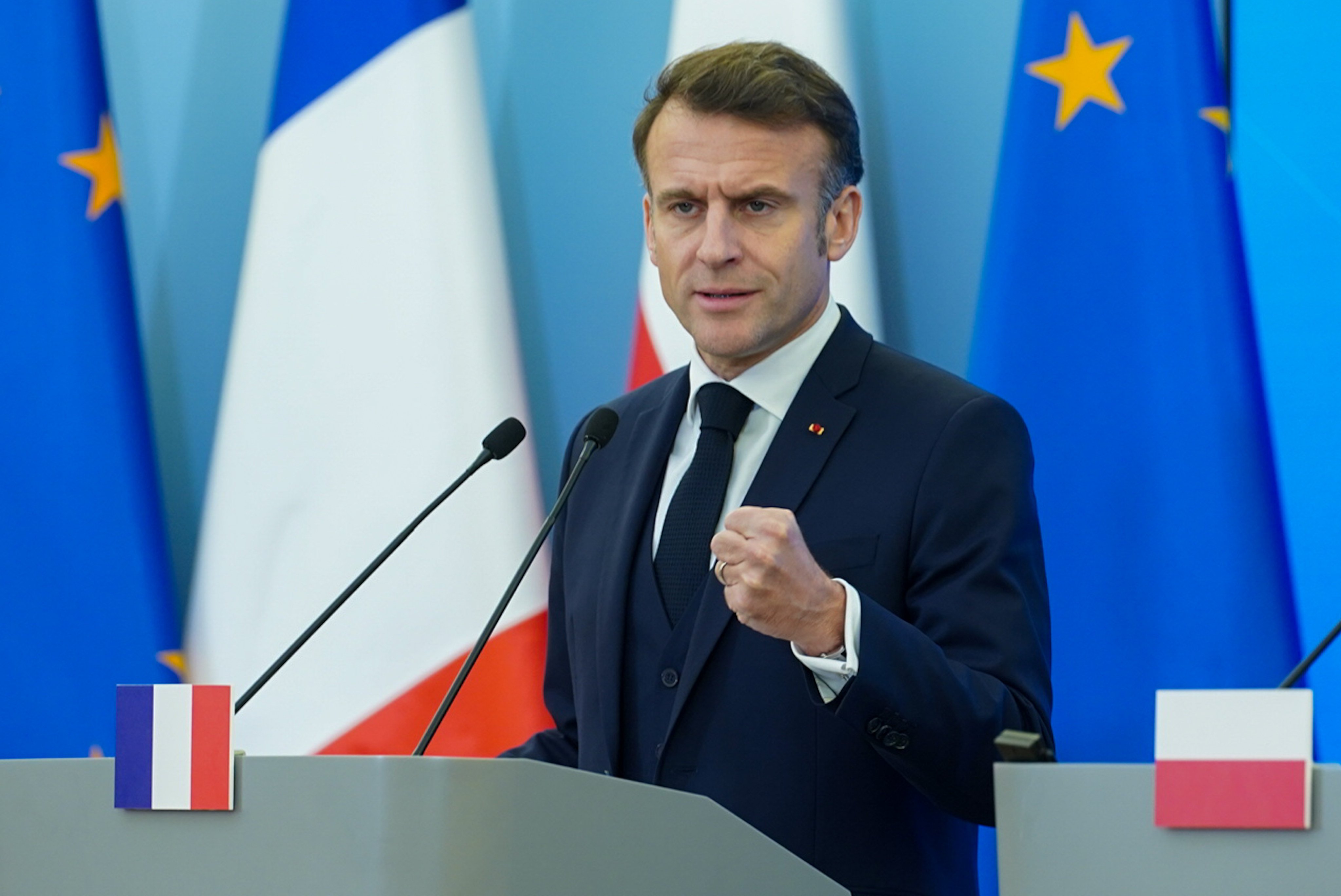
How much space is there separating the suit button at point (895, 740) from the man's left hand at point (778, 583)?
12 centimetres

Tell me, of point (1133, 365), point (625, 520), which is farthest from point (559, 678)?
point (1133, 365)

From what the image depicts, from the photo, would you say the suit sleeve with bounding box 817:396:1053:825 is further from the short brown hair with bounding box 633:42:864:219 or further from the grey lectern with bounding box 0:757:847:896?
the short brown hair with bounding box 633:42:864:219

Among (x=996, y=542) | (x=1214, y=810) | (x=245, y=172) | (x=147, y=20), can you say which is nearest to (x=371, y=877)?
(x=1214, y=810)

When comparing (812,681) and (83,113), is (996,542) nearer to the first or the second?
A: (812,681)

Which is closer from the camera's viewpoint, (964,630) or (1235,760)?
(1235,760)

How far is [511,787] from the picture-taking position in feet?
4.14

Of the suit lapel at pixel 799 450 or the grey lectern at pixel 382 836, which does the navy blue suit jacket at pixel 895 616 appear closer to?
the suit lapel at pixel 799 450

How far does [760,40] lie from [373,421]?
98 centimetres

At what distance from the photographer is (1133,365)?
272cm

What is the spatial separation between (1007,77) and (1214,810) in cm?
222

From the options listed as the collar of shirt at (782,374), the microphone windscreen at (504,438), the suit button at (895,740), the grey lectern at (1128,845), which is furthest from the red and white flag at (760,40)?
the grey lectern at (1128,845)

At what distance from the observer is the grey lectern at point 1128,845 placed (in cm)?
108

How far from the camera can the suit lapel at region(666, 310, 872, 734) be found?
202 cm

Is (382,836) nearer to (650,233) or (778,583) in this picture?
(778,583)
